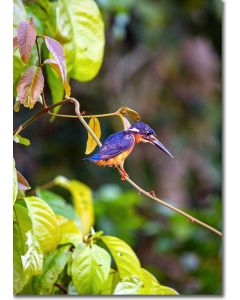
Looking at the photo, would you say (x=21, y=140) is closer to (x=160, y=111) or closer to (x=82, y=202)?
(x=82, y=202)

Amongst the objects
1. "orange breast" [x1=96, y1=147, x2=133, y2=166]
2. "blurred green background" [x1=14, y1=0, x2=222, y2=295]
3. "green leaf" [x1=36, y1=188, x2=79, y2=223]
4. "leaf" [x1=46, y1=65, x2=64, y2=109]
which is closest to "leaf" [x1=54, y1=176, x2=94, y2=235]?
"green leaf" [x1=36, y1=188, x2=79, y2=223]

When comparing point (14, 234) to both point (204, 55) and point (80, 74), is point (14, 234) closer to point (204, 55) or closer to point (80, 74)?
point (80, 74)

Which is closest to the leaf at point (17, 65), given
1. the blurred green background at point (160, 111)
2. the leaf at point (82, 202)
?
the leaf at point (82, 202)

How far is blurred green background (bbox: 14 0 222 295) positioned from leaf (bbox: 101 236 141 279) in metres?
1.14

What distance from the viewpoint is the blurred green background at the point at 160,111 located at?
191 centimetres

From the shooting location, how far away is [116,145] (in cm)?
58

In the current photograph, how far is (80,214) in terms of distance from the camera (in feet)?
2.80

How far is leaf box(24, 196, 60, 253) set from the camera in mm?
600

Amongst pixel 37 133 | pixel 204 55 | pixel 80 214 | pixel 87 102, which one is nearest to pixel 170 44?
pixel 204 55

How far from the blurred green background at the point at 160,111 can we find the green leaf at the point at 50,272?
1.12 meters

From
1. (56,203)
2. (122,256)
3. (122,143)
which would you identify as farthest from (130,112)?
(56,203)

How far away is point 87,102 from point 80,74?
1.30 metres
